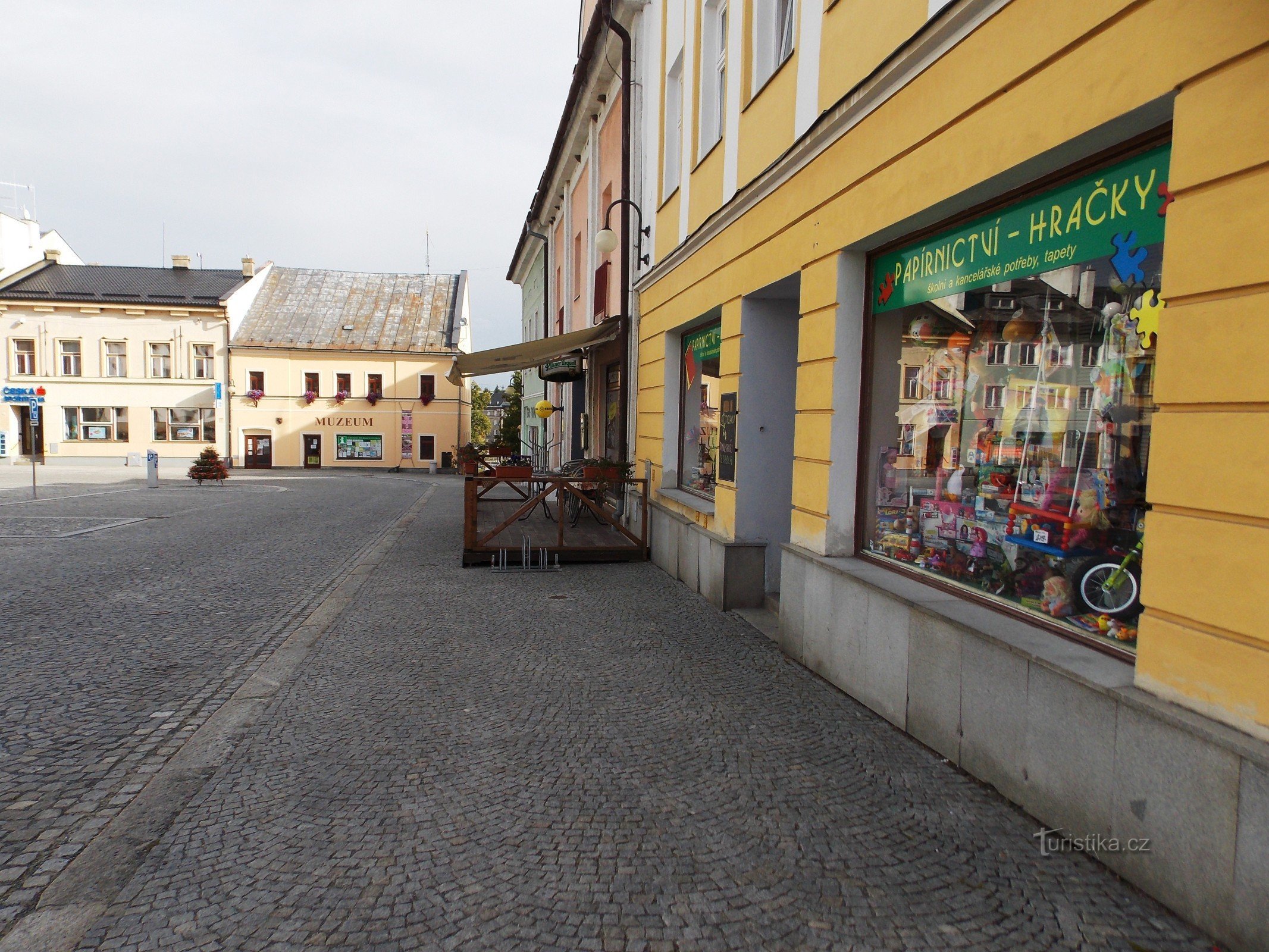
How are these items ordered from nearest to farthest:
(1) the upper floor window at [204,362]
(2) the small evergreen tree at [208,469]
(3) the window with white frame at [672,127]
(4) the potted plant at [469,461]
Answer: (3) the window with white frame at [672,127]
(4) the potted plant at [469,461]
(2) the small evergreen tree at [208,469]
(1) the upper floor window at [204,362]

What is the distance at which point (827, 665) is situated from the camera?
549 cm

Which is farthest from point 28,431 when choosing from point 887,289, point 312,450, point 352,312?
point 887,289

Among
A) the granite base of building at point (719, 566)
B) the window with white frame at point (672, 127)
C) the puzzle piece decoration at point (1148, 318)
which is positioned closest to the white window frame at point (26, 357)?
the window with white frame at point (672, 127)

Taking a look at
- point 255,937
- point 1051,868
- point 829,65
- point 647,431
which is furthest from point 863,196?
point 647,431

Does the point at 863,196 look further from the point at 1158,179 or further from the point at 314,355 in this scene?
the point at 314,355

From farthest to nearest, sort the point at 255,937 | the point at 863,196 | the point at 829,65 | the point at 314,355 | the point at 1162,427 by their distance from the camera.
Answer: the point at 314,355
the point at 829,65
the point at 863,196
the point at 1162,427
the point at 255,937

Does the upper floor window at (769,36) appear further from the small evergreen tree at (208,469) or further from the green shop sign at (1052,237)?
the small evergreen tree at (208,469)

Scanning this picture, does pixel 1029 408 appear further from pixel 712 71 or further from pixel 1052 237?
pixel 712 71

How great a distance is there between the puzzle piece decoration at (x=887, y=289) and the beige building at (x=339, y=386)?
38928mm

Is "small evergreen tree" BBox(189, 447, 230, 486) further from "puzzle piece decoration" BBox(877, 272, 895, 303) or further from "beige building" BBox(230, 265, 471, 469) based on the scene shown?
"puzzle piece decoration" BBox(877, 272, 895, 303)

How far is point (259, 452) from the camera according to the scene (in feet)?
137

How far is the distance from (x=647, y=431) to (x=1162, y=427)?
849cm

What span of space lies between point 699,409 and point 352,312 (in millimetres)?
39550

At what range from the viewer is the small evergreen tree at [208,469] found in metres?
27.8
